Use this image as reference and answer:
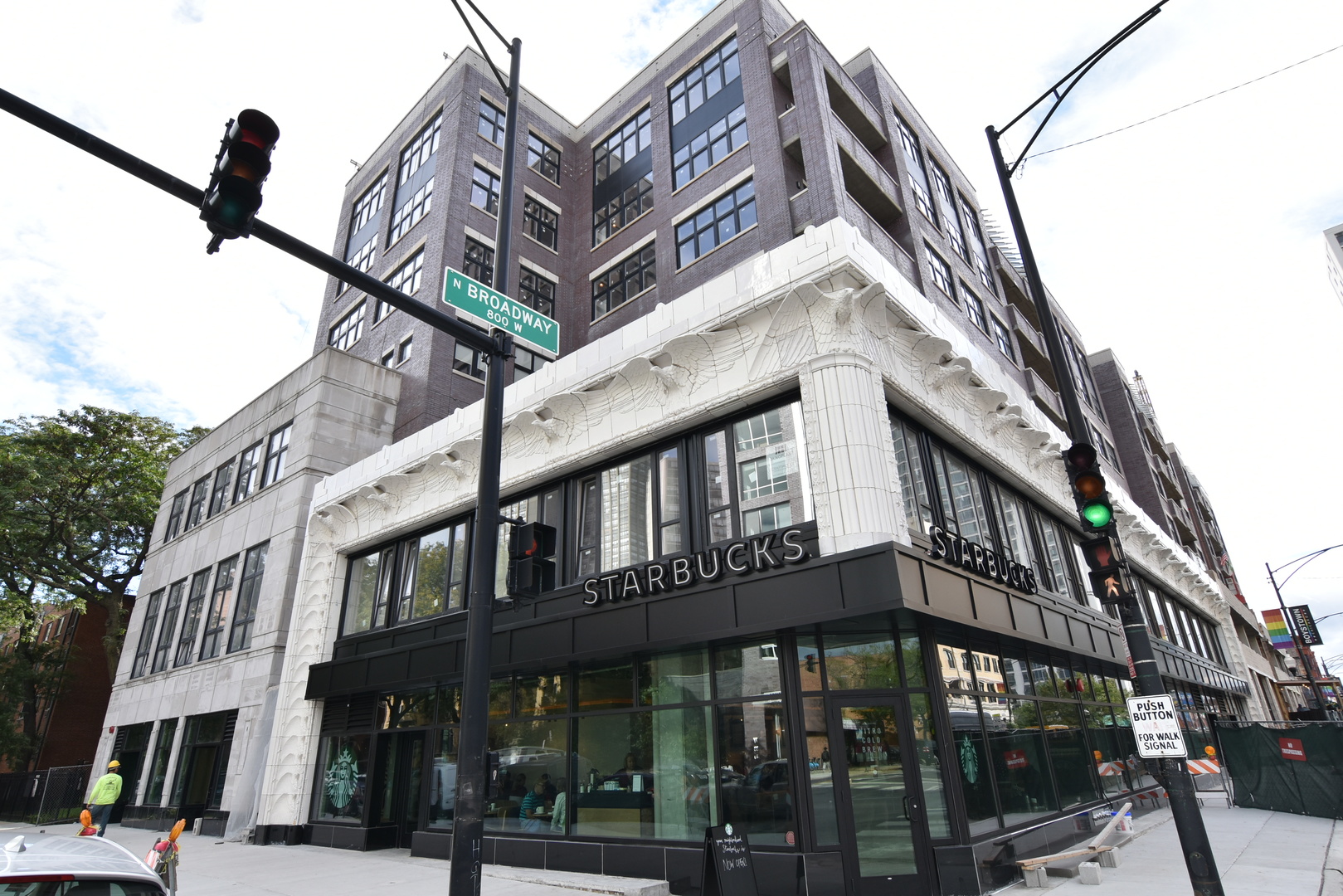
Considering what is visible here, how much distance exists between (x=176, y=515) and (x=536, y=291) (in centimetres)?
1813

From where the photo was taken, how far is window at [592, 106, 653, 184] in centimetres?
2742

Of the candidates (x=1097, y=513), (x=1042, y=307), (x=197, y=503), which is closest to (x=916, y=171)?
(x=1042, y=307)

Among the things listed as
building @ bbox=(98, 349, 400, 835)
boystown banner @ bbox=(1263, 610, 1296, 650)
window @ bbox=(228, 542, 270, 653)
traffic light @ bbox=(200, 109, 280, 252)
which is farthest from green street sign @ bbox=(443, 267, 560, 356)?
boystown banner @ bbox=(1263, 610, 1296, 650)

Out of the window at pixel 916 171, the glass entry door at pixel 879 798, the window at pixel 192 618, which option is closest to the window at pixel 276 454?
the window at pixel 192 618

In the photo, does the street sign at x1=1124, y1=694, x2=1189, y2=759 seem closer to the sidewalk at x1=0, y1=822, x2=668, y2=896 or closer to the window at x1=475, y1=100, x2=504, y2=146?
the sidewalk at x1=0, y1=822, x2=668, y2=896

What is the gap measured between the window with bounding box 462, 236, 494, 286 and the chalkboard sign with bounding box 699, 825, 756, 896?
2252 centimetres

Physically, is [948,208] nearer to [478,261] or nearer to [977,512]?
[977,512]

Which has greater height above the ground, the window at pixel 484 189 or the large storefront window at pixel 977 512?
the window at pixel 484 189

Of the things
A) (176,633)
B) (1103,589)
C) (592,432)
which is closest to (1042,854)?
(1103,589)

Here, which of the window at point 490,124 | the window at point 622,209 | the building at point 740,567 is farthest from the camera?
the window at point 490,124

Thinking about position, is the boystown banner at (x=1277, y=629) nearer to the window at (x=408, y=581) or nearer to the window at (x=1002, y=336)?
the window at (x=1002, y=336)

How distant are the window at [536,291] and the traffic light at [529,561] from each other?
19989 millimetres

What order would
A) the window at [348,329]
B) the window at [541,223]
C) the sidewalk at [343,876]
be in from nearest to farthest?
1. the sidewalk at [343,876]
2. the window at [541,223]
3. the window at [348,329]

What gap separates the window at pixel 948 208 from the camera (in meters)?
27.5
